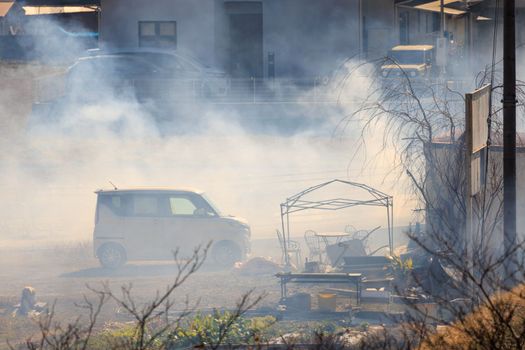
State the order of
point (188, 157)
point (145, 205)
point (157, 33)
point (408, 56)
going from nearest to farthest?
point (145, 205) < point (188, 157) < point (408, 56) < point (157, 33)

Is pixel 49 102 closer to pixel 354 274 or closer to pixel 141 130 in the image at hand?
pixel 141 130

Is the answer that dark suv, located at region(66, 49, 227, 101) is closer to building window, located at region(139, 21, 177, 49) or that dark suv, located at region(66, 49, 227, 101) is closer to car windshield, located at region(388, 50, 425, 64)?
building window, located at region(139, 21, 177, 49)

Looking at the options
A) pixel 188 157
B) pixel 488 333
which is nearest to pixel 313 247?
pixel 188 157

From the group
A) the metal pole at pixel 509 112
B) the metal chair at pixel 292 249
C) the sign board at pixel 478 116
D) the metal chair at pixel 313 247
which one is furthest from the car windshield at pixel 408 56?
the metal pole at pixel 509 112

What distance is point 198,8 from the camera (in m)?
35.9

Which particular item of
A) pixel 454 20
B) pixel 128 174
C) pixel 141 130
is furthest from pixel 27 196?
pixel 454 20

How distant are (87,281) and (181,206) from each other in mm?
2931

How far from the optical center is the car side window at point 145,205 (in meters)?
20.0

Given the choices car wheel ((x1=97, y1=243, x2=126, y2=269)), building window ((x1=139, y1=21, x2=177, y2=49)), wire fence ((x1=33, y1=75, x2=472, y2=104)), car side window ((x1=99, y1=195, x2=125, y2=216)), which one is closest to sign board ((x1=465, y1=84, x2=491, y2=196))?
car wheel ((x1=97, y1=243, x2=126, y2=269))

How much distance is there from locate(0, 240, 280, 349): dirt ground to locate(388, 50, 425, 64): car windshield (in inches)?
603

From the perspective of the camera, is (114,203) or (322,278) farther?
(114,203)

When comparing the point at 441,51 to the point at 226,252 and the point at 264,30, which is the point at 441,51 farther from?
the point at 226,252

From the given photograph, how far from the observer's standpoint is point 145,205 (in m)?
20.1

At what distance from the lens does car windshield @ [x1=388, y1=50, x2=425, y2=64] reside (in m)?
35.5
